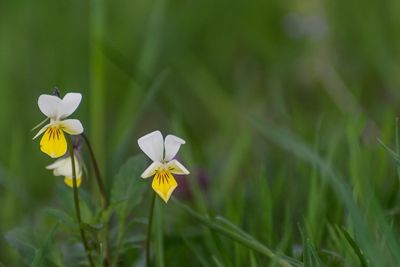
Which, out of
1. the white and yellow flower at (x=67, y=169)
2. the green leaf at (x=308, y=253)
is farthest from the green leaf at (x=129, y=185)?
the green leaf at (x=308, y=253)

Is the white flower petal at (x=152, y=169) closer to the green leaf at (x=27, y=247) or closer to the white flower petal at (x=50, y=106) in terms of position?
the white flower petal at (x=50, y=106)

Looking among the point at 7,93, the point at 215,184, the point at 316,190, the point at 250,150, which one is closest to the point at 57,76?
the point at 7,93

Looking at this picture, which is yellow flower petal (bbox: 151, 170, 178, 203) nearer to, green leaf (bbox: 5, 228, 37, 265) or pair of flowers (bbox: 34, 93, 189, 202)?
pair of flowers (bbox: 34, 93, 189, 202)

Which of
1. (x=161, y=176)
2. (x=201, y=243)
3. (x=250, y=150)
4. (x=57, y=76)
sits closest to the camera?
(x=161, y=176)

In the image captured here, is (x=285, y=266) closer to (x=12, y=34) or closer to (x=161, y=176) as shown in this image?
(x=161, y=176)

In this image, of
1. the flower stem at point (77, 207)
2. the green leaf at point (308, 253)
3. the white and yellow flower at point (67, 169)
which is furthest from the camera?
the white and yellow flower at point (67, 169)

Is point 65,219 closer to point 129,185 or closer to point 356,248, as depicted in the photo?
point 129,185

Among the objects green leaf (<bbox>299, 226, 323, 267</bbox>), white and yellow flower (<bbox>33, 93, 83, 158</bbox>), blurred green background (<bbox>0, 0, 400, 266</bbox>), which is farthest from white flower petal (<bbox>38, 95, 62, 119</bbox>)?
green leaf (<bbox>299, 226, 323, 267</bbox>)
